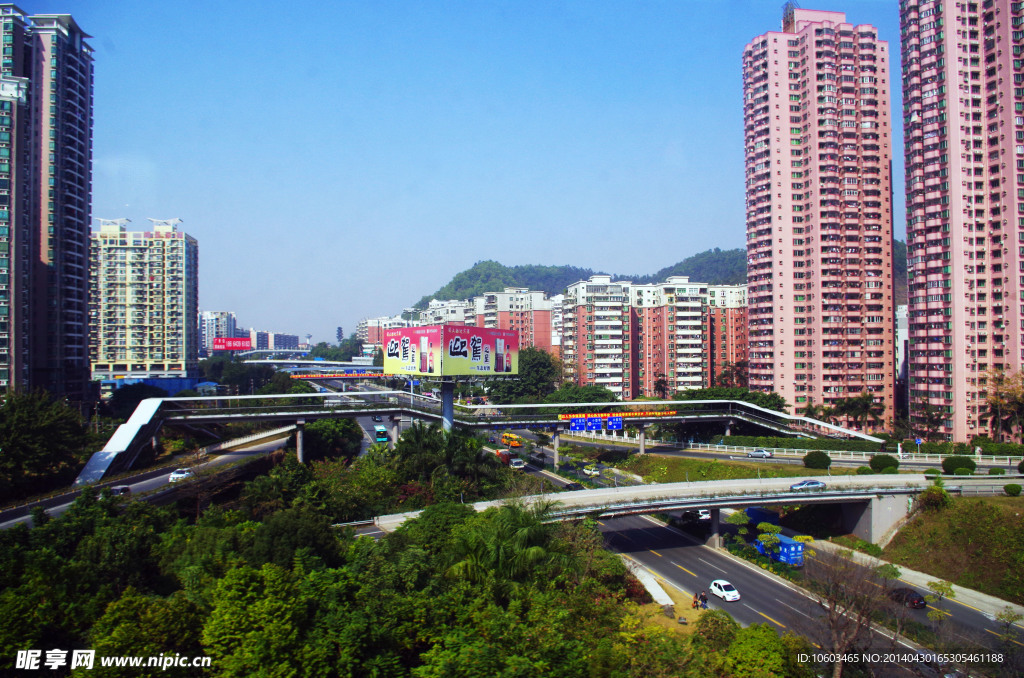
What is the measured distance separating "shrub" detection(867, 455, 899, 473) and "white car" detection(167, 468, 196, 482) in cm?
4496

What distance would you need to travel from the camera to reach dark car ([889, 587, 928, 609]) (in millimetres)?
28141

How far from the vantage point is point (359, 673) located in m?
15.2

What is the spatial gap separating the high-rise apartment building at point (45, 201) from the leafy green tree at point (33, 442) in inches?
847

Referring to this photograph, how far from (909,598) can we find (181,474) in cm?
4076

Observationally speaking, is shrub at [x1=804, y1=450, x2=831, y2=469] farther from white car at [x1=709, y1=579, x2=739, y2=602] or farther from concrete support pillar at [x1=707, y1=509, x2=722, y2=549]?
white car at [x1=709, y1=579, x2=739, y2=602]

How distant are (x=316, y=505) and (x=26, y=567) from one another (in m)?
17.2

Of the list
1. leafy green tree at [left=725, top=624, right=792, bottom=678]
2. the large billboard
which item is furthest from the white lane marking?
the large billboard

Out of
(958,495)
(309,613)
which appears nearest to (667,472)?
(958,495)

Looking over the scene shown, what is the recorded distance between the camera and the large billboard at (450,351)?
46188 mm

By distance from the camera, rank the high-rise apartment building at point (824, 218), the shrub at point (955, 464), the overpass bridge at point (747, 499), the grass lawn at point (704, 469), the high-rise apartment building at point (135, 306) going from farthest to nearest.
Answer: the high-rise apartment building at point (135, 306) < the high-rise apartment building at point (824, 218) < the grass lawn at point (704, 469) < the shrub at point (955, 464) < the overpass bridge at point (747, 499)

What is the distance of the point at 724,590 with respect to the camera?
29.6 m

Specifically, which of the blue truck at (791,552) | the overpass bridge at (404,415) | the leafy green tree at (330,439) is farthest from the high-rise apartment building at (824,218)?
the leafy green tree at (330,439)

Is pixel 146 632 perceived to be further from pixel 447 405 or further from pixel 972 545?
pixel 972 545

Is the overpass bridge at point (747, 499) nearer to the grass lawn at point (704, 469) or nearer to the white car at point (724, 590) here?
the white car at point (724, 590)
